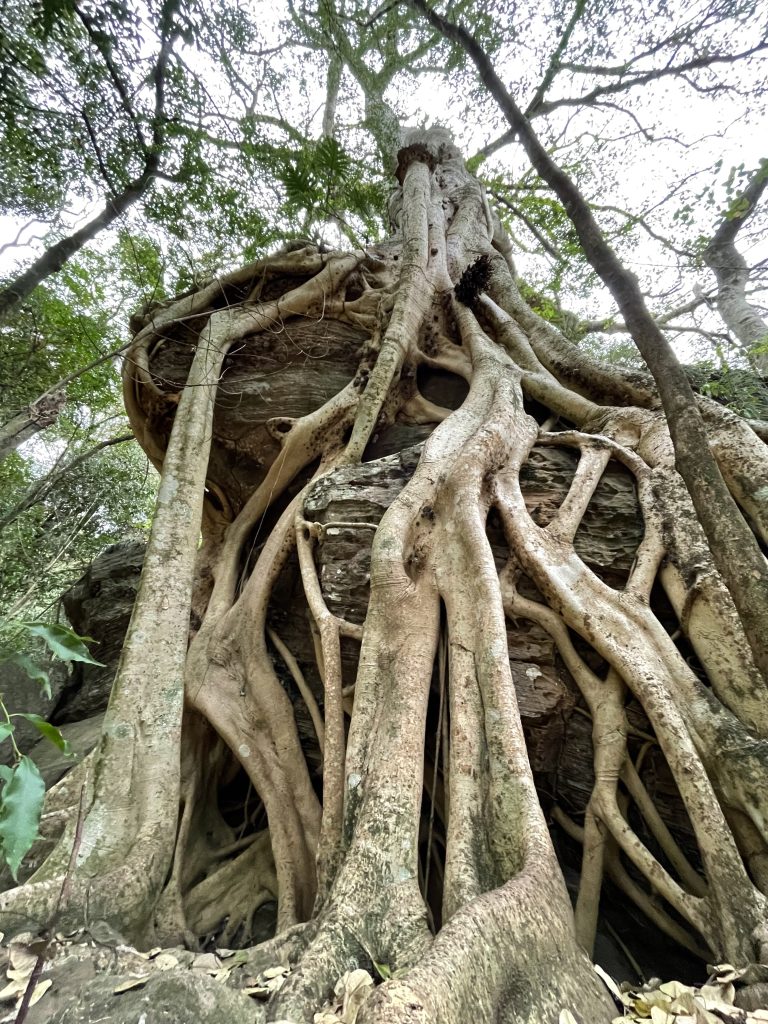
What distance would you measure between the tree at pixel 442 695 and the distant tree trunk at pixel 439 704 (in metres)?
0.01

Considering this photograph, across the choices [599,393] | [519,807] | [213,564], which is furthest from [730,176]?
[213,564]

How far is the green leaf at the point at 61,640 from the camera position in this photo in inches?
35.2

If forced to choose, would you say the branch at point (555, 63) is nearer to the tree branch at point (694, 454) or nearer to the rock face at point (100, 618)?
the tree branch at point (694, 454)

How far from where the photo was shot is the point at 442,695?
2314mm

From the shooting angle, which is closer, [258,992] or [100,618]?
[258,992]

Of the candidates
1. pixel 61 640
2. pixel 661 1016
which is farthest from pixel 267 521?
pixel 661 1016

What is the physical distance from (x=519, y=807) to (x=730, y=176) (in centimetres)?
362

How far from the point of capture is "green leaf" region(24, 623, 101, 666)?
0.90 m

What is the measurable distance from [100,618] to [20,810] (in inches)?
202

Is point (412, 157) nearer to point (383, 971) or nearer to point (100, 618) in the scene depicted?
point (100, 618)

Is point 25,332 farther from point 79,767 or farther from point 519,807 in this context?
point 519,807

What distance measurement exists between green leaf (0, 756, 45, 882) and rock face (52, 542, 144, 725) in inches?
188

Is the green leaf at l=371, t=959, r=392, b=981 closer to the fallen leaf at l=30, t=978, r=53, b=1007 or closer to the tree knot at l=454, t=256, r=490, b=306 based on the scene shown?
the fallen leaf at l=30, t=978, r=53, b=1007

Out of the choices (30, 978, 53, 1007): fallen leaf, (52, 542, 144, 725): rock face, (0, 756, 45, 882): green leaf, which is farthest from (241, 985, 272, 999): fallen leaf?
(52, 542, 144, 725): rock face
